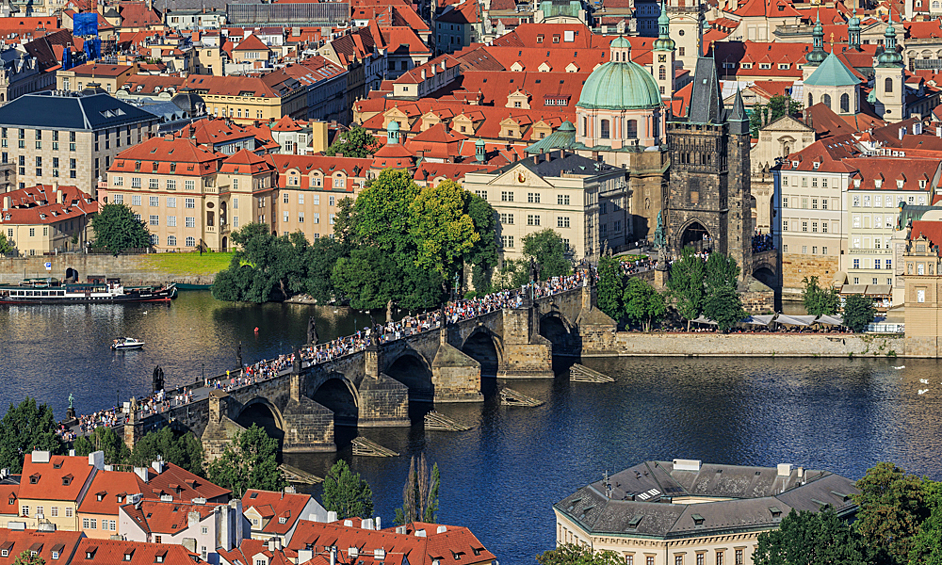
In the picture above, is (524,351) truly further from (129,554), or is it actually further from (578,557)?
(129,554)

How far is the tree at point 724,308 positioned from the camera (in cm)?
19575

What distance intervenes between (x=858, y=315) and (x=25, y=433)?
6709 centimetres

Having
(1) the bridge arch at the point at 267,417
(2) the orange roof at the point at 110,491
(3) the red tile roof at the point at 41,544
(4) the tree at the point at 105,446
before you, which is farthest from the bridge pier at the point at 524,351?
(3) the red tile roof at the point at 41,544

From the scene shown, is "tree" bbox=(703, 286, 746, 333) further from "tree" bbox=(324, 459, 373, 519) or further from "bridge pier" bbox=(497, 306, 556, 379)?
"tree" bbox=(324, 459, 373, 519)

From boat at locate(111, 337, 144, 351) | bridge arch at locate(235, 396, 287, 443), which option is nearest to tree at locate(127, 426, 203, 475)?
bridge arch at locate(235, 396, 287, 443)

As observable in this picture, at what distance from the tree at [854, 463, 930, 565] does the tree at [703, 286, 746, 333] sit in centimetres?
6253

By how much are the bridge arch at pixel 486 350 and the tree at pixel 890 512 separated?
58658 millimetres

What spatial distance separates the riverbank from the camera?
193m

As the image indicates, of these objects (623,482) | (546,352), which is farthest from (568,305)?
(623,482)

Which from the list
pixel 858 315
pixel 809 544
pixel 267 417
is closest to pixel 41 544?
pixel 809 544

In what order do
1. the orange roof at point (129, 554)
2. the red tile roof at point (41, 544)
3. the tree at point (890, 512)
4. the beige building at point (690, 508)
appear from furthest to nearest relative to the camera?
the tree at point (890, 512) → the beige building at point (690, 508) → the red tile roof at point (41, 544) → the orange roof at point (129, 554)

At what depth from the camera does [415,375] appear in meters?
182

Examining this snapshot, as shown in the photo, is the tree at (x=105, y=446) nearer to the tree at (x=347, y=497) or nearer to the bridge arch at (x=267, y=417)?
the tree at (x=347, y=497)

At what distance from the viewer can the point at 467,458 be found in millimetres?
163500
